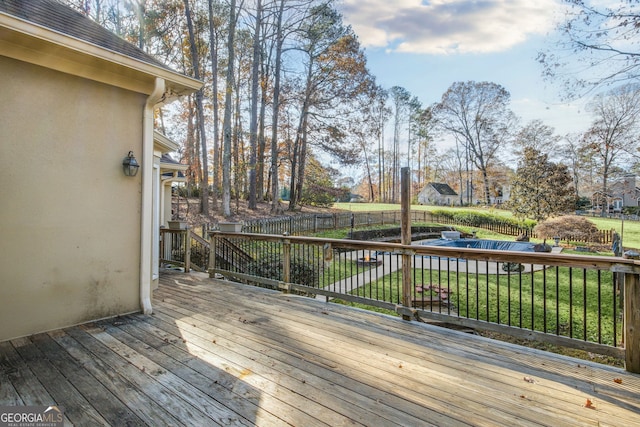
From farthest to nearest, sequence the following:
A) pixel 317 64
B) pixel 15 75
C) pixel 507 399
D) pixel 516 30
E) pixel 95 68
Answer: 1. pixel 317 64
2. pixel 516 30
3. pixel 95 68
4. pixel 15 75
5. pixel 507 399

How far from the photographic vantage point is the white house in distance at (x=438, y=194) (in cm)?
3934

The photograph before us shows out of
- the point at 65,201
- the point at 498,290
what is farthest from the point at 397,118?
the point at 65,201

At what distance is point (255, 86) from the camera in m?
14.4

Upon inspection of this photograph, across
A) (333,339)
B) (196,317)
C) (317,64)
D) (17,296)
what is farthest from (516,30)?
(317,64)

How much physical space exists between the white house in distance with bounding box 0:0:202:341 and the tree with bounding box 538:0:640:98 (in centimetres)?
921

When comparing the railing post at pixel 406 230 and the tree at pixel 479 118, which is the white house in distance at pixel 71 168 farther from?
the tree at pixel 479 118

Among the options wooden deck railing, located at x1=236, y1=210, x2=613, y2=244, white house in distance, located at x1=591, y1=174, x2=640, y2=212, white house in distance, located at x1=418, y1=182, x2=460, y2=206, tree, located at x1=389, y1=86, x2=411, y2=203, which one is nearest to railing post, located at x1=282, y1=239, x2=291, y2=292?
wooden deck railing, located at x1=236, y1=210, x2=613, y2=244

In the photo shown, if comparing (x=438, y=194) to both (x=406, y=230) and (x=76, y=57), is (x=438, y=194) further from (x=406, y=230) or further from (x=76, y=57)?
(x=76, y=57)

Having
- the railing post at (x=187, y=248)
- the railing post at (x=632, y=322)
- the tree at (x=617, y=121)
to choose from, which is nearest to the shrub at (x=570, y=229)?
the tree at (x=617, y=121)

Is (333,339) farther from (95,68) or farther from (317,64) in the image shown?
(317,64)

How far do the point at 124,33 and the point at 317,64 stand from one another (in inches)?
373

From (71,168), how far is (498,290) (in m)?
4.64

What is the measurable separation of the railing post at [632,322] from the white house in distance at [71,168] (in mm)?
4846

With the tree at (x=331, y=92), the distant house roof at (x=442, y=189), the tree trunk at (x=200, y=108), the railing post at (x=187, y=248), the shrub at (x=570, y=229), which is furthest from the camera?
the distant house roof at (x=442, y=189)
